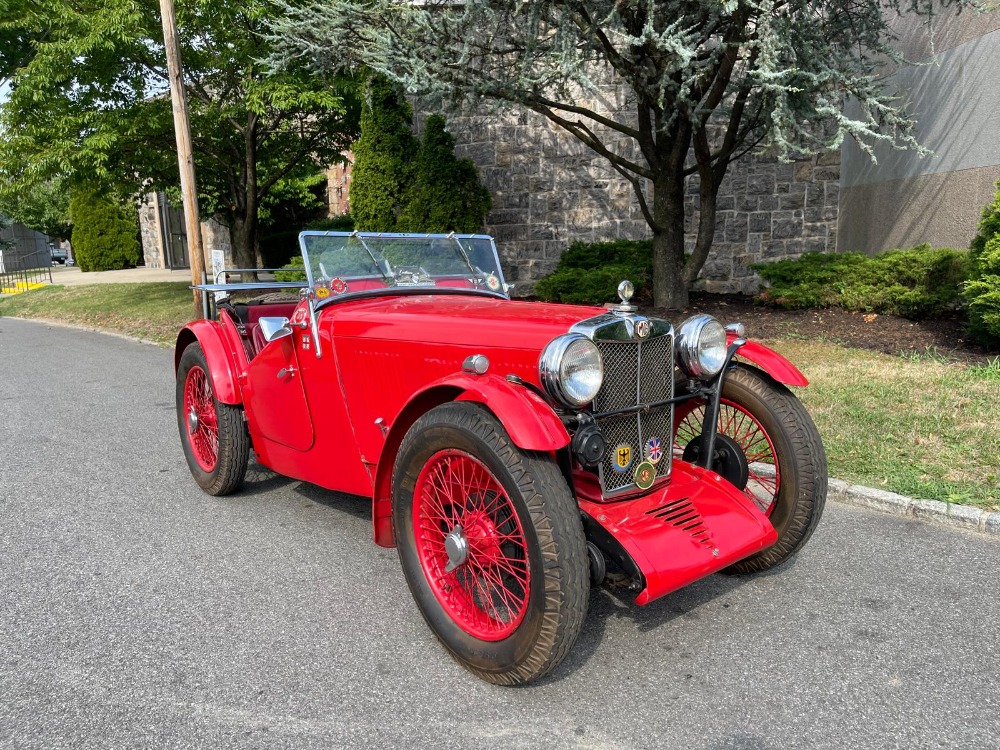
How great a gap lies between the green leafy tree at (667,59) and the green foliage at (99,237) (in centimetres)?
2392

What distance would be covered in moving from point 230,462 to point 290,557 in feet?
3.17

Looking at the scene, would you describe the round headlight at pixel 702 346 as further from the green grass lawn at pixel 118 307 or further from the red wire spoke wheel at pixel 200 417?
the green grass lawn at pixel 118 307

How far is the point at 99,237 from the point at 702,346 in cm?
3099

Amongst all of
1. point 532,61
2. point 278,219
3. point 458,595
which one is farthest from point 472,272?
point 278,219

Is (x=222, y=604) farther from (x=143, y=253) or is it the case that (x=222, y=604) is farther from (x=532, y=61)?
(x=143, y=253)

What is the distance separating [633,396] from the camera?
9.17 ft

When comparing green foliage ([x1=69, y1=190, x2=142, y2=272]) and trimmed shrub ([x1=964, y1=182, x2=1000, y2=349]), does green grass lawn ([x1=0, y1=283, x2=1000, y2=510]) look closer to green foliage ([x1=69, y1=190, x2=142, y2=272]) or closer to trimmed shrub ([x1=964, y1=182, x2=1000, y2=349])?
trimmed shrub ([x1=964, y1=182, x2=1000, y2=349])

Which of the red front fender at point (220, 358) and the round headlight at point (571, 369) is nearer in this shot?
the round headlight at point (571, 369)

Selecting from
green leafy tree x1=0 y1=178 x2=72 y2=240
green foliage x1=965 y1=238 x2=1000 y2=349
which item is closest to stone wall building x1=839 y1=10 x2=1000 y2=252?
green foliage x1=965 y1=238 x2=1000 y2=349

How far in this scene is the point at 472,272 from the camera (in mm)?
4105

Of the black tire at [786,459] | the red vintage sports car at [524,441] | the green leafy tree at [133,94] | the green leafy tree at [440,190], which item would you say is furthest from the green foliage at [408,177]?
the black tire at [786,459]

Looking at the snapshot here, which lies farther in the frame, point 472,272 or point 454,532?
point 472,272

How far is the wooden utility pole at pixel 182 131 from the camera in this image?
9633mm

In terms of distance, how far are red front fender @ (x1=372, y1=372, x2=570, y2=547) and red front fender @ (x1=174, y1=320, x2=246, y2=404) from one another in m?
1.64
